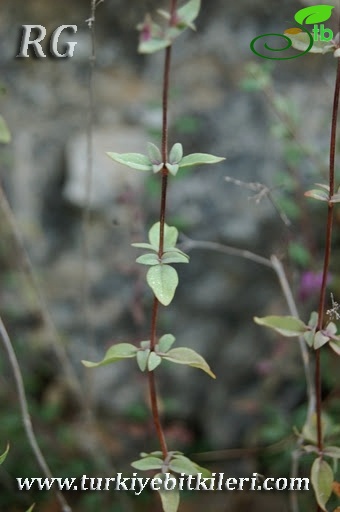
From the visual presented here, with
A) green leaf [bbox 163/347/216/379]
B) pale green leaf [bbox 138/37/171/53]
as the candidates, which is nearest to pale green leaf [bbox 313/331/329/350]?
green leaf [bbox 163/347/216/379]

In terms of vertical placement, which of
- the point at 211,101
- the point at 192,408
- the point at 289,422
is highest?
the point at 211,101

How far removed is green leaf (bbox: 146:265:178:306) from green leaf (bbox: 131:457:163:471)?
22 cm

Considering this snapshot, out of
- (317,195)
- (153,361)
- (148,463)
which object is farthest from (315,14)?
(148,463)

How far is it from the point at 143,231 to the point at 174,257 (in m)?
0.88

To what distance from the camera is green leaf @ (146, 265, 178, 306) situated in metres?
0.67

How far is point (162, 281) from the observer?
2.25 ft

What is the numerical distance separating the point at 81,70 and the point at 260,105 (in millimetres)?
511

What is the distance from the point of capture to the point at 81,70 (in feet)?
5.82

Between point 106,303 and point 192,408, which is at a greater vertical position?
point 106,303

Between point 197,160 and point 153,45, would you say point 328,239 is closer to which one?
point 197,160

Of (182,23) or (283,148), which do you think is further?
(283,148)

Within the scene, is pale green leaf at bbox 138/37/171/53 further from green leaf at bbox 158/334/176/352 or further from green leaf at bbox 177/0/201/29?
green leaf at bbox 158/334/176/352

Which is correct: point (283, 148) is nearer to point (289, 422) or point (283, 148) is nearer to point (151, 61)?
point (151, 61)

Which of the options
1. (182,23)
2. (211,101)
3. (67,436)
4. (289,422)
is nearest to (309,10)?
(182,23)
